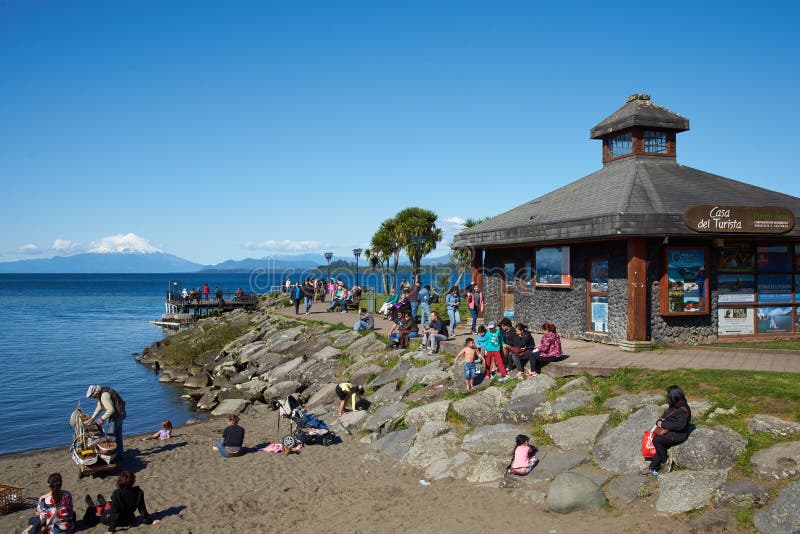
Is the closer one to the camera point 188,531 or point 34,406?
point 188,531

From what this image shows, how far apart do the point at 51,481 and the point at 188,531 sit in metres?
2.46

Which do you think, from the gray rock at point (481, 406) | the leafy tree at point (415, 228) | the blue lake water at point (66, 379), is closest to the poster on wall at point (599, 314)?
the gray rock at point (481, 406)

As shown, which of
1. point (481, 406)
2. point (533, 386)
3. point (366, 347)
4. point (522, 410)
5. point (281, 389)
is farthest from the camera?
point (366, 347)

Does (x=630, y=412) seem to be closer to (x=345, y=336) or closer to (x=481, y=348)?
(x=481, y=348)

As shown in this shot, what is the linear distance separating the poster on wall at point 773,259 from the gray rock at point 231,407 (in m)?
→ 16.5

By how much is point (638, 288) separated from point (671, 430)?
671 centimetres

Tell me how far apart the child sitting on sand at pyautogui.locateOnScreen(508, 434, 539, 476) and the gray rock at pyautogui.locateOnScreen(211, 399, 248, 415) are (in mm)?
11984

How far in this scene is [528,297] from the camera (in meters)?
20.1

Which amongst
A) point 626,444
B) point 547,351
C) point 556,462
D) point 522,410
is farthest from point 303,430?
point 626,444

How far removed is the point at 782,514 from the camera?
777 centimetres

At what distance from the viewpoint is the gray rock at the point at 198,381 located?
26656 millimetres

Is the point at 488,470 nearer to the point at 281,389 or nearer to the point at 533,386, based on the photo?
the point at 533,386

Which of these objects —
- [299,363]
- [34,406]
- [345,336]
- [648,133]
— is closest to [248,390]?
[299,363]

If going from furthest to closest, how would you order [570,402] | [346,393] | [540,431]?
1. [346,393]
2. [570,402]
3. [540,431]
